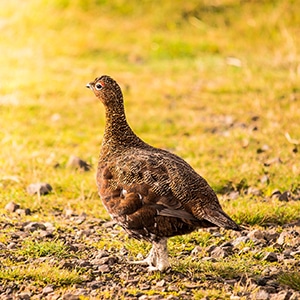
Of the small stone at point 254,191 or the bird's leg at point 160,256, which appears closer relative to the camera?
the bird's leg at point 160,256

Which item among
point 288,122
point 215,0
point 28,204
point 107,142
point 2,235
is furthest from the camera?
point 215,0

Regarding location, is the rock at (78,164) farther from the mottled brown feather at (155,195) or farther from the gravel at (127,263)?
the mottled brown feather at (155,195)

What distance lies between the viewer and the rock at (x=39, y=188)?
8.21 m

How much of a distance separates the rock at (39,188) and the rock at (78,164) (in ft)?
2.88

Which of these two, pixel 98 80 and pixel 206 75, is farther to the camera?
pixel 206 75

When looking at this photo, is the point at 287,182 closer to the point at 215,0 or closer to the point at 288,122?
the point at 288,122

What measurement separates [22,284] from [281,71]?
33.6ft

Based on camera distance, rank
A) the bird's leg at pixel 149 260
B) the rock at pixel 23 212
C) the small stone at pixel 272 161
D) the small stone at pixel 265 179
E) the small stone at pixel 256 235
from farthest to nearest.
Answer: the small stone at pixel 272 161
the small stone at pixel 265 179
the rock at pixel 23 212
the small stone at pixel 256 235
the bird's leg at pixel 149 260

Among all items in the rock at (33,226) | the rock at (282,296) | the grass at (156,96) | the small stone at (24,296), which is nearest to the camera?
the rock at (282,296)

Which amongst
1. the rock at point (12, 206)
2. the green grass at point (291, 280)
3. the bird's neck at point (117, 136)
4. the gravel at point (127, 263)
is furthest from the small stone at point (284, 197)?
the rock at point (12, 206)

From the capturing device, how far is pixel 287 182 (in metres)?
8.34

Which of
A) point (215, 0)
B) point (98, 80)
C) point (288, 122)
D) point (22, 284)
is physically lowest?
point (22, 284)

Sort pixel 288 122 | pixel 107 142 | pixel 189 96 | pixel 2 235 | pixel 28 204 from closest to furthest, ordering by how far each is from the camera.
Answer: pixel 107 142 → pixel 2 235 → pixel 28 204 → pixel 288 122 → pixel 189 96

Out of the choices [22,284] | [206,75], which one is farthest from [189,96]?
[22,284]
